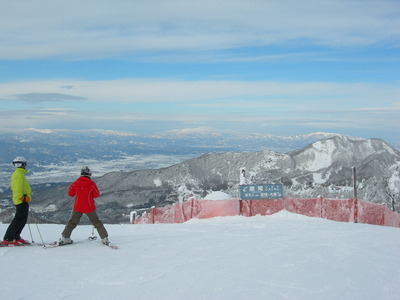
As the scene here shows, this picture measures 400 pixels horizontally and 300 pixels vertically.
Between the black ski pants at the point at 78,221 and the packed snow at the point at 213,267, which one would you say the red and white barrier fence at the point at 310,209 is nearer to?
the packed snow at the point at 213,267

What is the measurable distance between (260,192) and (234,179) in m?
150

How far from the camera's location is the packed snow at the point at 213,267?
575 centimetres

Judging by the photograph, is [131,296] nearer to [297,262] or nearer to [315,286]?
[315,286]

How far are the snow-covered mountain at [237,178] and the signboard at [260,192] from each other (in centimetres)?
4395

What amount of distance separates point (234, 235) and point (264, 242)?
123 centimetres

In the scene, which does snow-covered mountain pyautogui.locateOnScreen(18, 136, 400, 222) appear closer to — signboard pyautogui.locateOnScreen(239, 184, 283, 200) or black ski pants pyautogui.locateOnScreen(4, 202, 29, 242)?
signboard pyautogui.locateOnScreen(239, 184, 283, 200)

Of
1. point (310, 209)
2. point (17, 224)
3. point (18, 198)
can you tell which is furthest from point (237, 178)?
point (18, 198)

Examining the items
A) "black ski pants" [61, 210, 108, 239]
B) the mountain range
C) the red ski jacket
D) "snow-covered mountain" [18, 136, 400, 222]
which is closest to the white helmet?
the red ski jacket

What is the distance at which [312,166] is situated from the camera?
559 feet

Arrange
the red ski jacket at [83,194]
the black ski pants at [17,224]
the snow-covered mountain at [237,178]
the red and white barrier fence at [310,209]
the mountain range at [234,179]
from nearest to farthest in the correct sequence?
the red ski jacket at [83,194]
the black ski pants at [17,224]
the red and white barrier fence at [310,209]
the mountain range at [234,179]
the snow-covered mountain at [237,178]

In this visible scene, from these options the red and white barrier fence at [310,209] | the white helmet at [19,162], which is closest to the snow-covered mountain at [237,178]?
the red and white barrier fence at [310,209]

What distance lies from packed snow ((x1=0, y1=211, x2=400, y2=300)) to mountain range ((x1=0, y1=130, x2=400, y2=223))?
48.4 m

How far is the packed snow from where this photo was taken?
575cm

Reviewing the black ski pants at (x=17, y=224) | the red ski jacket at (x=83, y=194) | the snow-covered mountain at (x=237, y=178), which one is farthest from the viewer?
the snow-covered mountain at (x=237, y=178)
